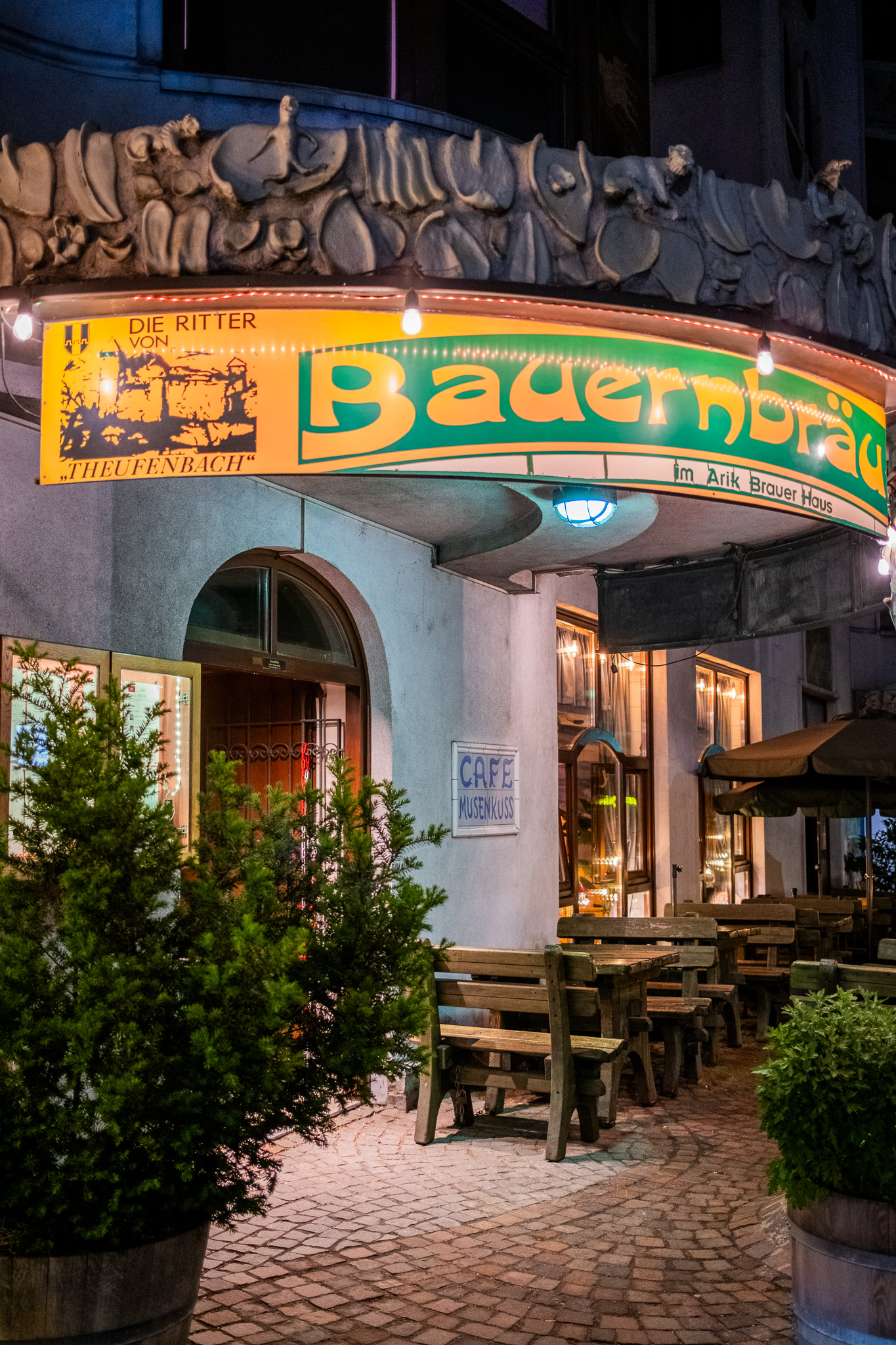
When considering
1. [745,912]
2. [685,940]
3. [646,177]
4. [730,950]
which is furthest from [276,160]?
[745,912]

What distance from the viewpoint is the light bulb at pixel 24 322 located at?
4.81m

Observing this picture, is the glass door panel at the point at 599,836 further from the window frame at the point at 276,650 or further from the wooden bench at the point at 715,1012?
the window frame at the point at 276,650

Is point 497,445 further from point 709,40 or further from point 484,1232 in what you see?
point 709,40

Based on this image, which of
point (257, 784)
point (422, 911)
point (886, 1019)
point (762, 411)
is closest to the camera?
point (422, 911)

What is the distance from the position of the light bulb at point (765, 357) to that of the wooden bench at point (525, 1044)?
9.66 feet

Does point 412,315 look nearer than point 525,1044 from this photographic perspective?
Yes

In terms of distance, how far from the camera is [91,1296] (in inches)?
116

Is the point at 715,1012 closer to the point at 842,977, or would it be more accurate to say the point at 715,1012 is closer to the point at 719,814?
the point at 842,977

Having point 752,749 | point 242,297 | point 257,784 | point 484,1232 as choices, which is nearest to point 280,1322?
point 484,1232

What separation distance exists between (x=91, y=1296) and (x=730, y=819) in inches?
608

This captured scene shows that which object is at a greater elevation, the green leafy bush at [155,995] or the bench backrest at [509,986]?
the green leafy bush at [155,995]

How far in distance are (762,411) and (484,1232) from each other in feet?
12.2

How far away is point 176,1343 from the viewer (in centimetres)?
313

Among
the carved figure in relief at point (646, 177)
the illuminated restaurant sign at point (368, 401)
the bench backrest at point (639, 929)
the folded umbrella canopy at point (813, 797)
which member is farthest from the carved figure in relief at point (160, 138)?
the folded umbrella canopy at point (813, 797)
